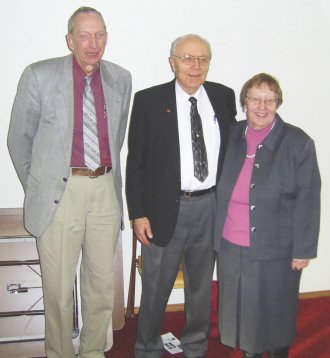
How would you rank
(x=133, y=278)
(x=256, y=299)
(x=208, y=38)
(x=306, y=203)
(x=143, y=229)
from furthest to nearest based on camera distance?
1. (x=133, y=278)
2. (x=208, y=38)
3. (x=143, y=229)
4. (x=256, y=299)
5. (x=306, y=203)


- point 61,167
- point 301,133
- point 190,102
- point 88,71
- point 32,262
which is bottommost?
point 32,262

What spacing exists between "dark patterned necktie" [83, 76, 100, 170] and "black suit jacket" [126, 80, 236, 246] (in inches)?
7.4

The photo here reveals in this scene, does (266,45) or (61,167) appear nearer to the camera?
(61,167)

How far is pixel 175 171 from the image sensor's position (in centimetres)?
217

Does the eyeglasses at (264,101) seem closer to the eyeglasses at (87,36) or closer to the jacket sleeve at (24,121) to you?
the eyeglasses at (87,36)

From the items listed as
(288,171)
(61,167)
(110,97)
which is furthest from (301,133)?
(61,167)

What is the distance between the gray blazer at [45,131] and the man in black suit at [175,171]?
0.56 ft

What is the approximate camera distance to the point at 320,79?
9.92ft

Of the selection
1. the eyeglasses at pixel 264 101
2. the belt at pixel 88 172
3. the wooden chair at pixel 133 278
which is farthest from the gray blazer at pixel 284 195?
the wooden chair at pixel 133 278

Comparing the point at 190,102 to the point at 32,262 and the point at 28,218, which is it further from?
the point at 32,262

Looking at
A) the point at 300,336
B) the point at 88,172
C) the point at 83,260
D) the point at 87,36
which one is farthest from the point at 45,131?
the point at 300,336

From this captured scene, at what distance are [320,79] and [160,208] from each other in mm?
1566

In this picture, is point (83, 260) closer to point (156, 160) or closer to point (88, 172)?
point (88, 172)

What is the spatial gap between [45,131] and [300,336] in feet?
6.48
